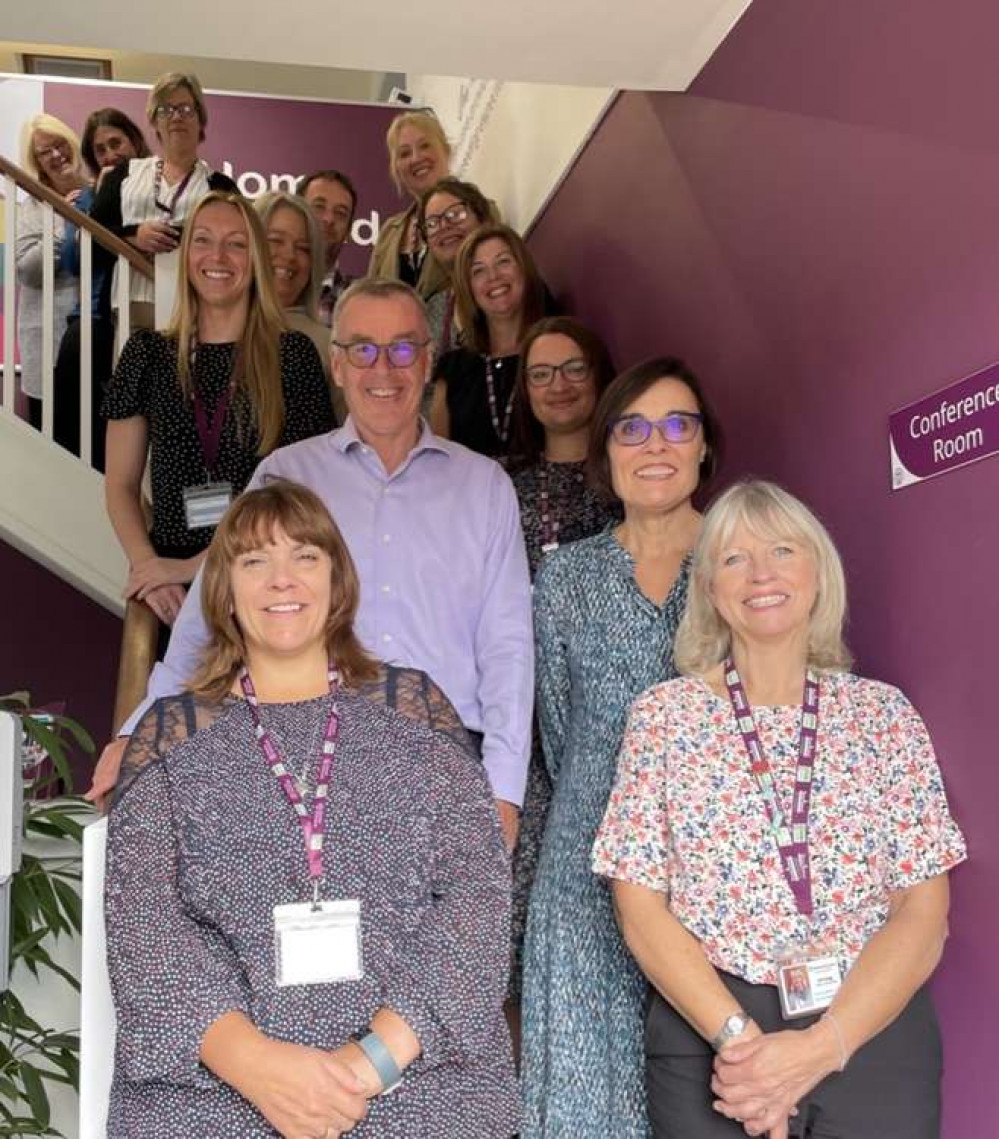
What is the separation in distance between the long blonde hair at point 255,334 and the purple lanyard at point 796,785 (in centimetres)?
143

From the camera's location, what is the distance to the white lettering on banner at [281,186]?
688 cm

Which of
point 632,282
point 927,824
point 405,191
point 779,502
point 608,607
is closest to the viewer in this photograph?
point 927,824

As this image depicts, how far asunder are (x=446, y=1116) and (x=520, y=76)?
95.5 inches

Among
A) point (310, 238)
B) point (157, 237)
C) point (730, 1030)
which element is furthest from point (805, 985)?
point (157, 237)

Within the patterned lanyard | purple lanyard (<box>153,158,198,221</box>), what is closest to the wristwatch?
the patterned lanyard

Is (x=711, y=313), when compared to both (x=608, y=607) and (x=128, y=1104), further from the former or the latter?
(x=128, y=1104)

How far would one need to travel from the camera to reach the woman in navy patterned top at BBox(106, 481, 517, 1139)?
1895 millimetres

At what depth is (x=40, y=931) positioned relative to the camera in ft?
9.11

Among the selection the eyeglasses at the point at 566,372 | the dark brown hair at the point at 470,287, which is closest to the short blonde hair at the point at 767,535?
the eyeglasses at the point at 566,372

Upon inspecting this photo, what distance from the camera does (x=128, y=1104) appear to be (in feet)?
6.37

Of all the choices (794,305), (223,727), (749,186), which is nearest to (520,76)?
(749,186)

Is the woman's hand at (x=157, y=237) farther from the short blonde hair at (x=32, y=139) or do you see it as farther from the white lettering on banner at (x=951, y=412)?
the white lettering on banner at (x=951, y=412)

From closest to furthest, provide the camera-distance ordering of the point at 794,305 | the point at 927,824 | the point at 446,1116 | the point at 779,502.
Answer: the point at 446,1116
the point at 927,824
the point at 779,502
the point at 794,305

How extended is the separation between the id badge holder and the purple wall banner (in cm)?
77
